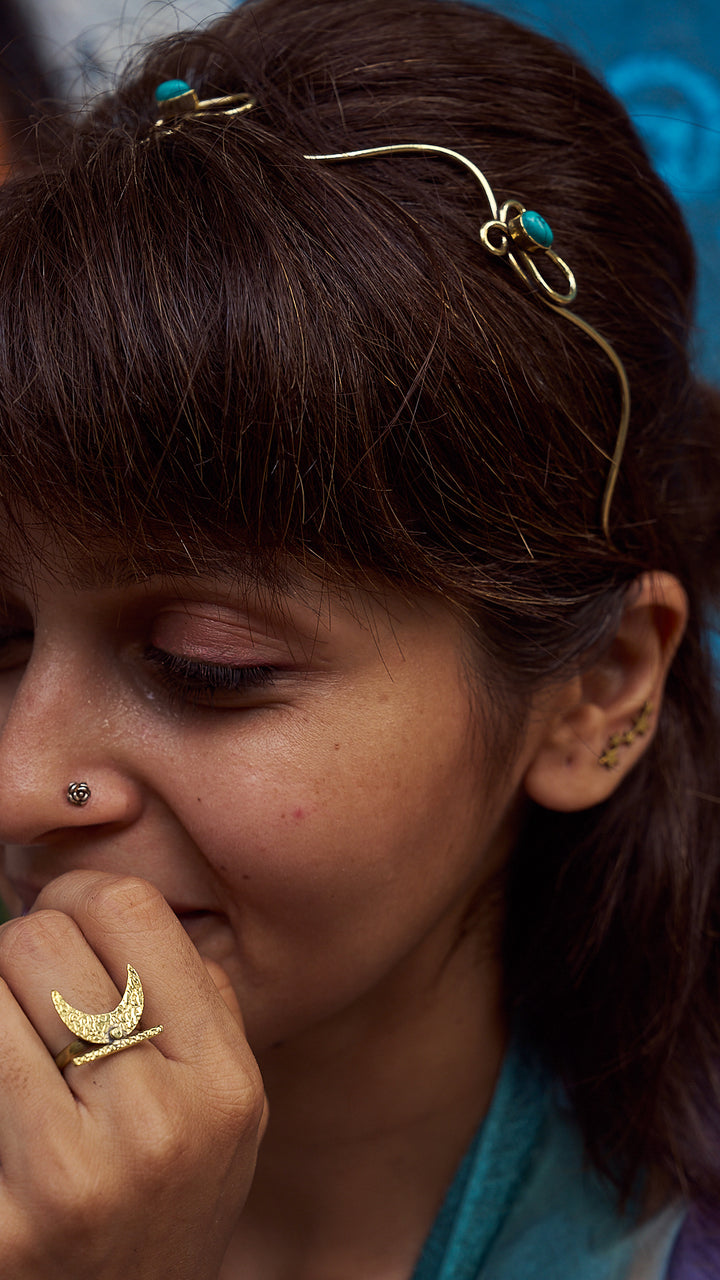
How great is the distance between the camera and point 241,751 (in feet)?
3.59

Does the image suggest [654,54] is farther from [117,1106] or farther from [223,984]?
[117,1106]

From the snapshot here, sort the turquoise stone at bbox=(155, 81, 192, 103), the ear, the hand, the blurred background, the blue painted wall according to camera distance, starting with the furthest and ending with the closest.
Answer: the blue painted wall → the blurred background → the ear → the turquoise stone at bbox=(155, 81, 192, 103) → the hand

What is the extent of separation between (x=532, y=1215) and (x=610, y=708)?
69 centimetres

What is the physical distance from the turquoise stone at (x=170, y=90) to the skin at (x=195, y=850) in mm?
540

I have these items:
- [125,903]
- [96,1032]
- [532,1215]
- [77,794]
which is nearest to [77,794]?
[77,794]

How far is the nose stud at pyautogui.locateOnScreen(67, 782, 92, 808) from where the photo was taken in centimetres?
108

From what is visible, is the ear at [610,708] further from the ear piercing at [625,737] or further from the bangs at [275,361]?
the bangs at [275,361]

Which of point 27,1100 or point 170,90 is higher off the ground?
point 170,90

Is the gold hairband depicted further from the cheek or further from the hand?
the hand

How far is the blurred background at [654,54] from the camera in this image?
179 cm

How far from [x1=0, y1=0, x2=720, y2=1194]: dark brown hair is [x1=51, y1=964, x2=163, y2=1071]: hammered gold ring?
0.40m

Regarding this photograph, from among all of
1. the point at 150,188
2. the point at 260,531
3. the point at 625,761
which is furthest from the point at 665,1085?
the point at 150,188

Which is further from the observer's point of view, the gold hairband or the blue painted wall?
the blue painted wall

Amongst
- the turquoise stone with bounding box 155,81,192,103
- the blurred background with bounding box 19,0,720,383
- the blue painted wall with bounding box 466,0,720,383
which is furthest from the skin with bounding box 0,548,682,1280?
the blue painted wall with bounding box 466,0,720,383
